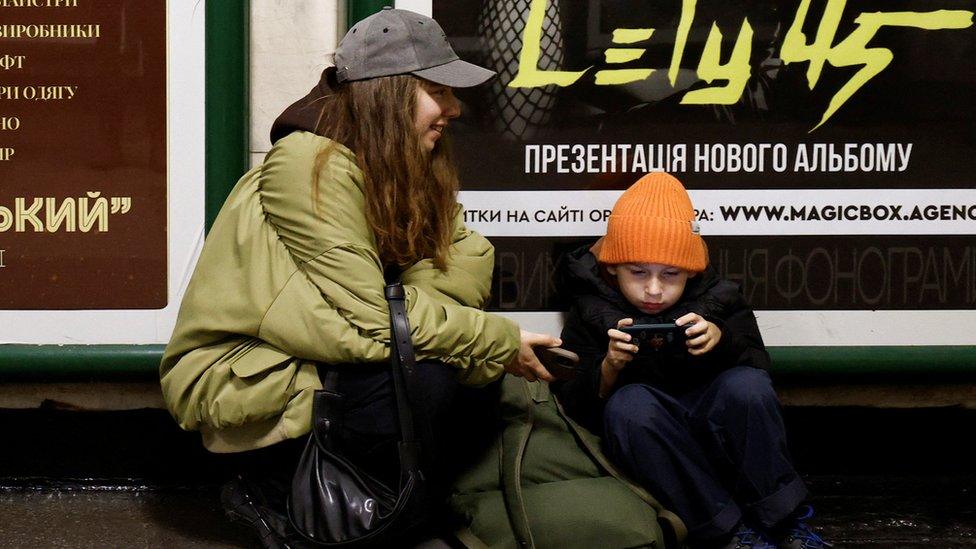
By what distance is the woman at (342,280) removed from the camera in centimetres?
287

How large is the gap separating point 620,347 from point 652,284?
0.24 m

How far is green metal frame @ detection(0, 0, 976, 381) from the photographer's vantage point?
3.64 meters

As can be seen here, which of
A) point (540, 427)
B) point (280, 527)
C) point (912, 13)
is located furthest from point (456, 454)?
point (912, 13)

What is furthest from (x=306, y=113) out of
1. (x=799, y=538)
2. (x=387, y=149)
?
(x=799, y=538)

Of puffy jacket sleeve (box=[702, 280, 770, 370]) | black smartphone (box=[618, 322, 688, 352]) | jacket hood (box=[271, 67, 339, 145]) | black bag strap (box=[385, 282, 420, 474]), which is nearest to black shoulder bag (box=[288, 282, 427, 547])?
black bag strap (box=[385, 282, 420, 474])

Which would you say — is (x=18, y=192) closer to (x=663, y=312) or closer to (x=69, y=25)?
(x=69, y=25)

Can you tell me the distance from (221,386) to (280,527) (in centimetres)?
40

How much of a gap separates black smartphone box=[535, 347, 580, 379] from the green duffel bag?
13cm

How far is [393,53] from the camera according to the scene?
299 cm

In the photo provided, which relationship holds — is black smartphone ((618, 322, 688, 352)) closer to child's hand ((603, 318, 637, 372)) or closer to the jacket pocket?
child's hand ((603, 318, 637, 372))

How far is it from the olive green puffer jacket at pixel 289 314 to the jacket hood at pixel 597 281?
42 cm

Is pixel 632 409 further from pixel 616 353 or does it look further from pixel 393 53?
pixel 393 53

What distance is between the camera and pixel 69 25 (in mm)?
3654

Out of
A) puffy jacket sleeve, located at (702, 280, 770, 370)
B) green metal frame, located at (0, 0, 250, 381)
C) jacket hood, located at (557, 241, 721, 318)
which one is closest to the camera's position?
puffy jacket sleeve, located at (702, 280, 770, 370)
